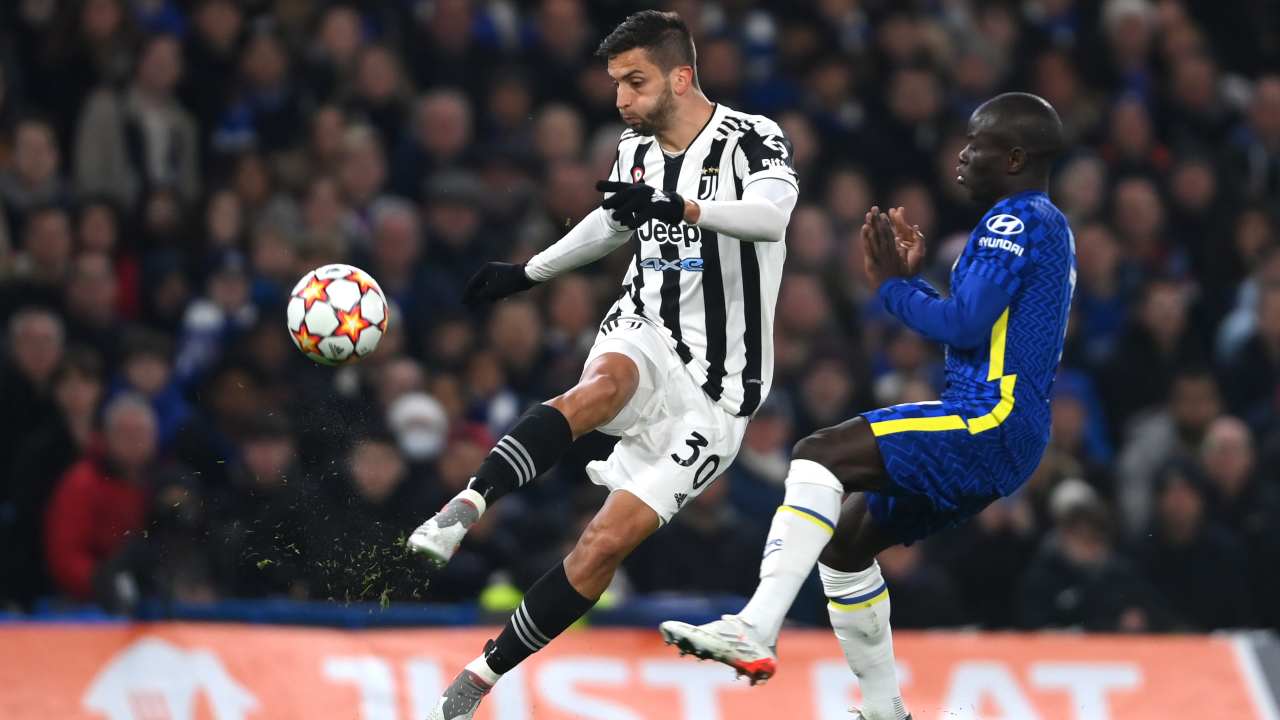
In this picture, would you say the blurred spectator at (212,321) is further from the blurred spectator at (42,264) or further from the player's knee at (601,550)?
the player's knee at (601,550)

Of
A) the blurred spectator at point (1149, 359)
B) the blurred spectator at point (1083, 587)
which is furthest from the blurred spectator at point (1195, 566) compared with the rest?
the blurred spectator at point (1149, 359)

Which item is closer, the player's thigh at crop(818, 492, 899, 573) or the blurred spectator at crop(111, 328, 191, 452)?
the player's thigh at crop(818, 492, 899, 573)

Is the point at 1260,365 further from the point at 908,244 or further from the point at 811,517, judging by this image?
the point at 811,517

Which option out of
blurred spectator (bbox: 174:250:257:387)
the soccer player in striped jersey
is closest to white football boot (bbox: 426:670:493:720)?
the soccer player in striped jersey

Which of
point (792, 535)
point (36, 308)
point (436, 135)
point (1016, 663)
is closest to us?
point (792, 535)

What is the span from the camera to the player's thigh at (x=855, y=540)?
670 cm

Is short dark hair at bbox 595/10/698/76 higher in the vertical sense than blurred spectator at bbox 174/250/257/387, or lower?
higher

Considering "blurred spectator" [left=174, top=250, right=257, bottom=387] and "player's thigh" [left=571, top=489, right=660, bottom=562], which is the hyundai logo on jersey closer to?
"player's thigh" [left=571, top=489, right=660, bottom=562]

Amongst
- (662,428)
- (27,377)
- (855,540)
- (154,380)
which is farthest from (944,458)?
(27,377)

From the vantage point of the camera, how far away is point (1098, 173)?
43.3ft

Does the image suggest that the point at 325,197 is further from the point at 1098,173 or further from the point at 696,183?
the point at 1098,173

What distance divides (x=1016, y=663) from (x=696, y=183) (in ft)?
11.7

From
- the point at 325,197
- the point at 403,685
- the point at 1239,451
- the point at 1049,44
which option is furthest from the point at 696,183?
the point at 1049,44

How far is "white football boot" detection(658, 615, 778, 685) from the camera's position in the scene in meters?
5.77
